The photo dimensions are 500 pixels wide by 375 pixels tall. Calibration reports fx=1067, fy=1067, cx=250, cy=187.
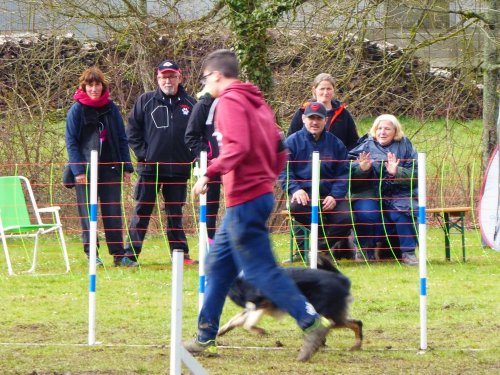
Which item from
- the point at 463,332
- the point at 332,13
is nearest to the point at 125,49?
the point at 332,13

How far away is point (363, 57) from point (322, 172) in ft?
14.9

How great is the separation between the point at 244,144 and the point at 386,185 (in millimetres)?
4806

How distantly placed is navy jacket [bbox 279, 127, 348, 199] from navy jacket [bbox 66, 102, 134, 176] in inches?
63.7

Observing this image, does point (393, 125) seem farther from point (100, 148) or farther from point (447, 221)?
point (100, 148)

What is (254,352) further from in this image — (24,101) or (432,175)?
(24,101)

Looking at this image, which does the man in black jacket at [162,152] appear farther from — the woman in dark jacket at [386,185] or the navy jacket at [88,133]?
the woman in dark jacket at [386,185]

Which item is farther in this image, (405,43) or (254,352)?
(405,43)

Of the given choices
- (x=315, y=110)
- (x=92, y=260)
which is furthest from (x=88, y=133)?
(x=92, y=260)

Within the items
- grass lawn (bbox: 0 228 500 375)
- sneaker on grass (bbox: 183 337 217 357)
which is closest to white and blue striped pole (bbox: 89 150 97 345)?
grass lawn (bbox: 0 228 500 375)

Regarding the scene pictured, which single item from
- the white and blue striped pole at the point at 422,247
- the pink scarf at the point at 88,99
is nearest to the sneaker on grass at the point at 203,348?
the white and blue striped pole at the point at 422,247

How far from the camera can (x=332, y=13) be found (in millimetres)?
13445

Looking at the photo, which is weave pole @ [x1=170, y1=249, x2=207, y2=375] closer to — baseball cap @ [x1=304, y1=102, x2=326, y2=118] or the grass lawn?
the grass lawn

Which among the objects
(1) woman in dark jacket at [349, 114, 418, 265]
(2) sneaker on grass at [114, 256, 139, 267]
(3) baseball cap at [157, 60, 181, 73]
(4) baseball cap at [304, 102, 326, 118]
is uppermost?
(3) baseball cap at [157, 60, 181, 73]

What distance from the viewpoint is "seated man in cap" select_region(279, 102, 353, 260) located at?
32.8 ft
